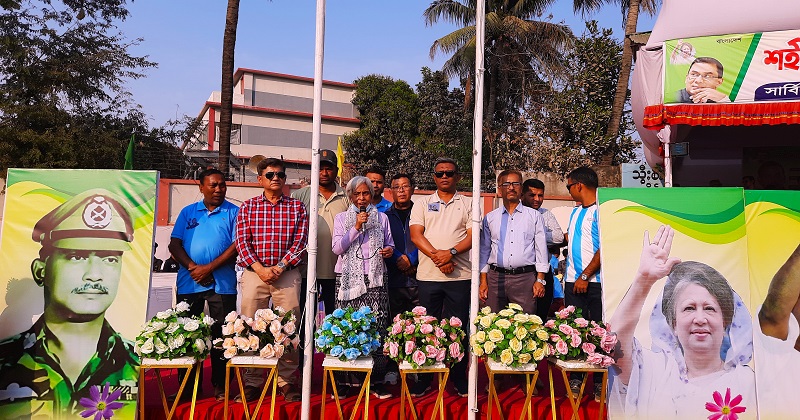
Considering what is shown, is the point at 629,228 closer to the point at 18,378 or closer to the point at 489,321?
the point at 489,321

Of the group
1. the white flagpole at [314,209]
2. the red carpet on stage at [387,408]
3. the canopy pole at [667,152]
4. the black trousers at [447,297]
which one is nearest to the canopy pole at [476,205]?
the red carpet on stage at [387,408]

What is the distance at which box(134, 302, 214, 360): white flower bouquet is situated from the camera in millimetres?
3418

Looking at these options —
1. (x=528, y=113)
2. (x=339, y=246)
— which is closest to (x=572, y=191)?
(x=339, y=246)

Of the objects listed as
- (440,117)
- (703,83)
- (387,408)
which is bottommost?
(387,408)

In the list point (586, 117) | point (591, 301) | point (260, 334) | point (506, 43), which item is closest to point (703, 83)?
point (591, 301)

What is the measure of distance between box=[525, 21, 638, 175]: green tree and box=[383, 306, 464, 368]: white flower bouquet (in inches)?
454

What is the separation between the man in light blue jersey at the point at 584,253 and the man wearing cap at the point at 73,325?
302cm

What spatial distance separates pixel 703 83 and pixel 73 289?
15.6ft

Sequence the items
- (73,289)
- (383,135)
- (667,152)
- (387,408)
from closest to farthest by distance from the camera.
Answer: (73,289), (387,408), (667,152), (383,135)

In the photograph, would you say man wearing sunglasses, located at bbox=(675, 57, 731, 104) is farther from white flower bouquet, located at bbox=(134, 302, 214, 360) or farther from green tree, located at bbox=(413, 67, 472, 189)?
green tree, located at bbox=(413, 67, 472, 189)

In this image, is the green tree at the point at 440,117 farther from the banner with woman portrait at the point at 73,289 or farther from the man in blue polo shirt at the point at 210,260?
the banner with woman portrait at the point at 73,289

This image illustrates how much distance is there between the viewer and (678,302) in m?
3.48

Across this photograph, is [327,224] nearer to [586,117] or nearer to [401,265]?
[401,265]

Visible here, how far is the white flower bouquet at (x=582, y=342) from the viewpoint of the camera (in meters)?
3.36
